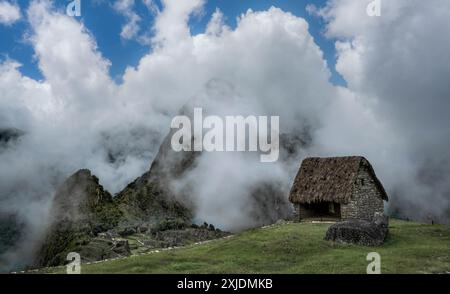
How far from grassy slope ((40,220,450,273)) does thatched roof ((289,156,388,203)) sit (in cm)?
917

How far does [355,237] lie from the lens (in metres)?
22.6

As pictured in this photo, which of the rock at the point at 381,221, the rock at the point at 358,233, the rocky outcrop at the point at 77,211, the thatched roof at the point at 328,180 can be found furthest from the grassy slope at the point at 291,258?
the rocky outcrop at the point at 77,211

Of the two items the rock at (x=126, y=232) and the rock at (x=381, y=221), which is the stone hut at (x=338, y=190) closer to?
the rock at (x=381, y=221)

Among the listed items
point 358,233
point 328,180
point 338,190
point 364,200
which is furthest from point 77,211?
point 358,233

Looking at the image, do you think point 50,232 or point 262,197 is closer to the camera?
point 50,232

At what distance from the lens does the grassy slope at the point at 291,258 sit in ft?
57.1

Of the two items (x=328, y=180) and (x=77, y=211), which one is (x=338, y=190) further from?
(x=77, y=211)

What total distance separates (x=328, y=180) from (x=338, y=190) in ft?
5.90

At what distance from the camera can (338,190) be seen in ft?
114

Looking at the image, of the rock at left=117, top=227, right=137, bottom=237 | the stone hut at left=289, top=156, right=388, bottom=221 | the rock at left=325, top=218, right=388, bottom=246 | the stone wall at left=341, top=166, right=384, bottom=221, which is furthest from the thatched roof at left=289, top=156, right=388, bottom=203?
the rock at left=117, top=227, right=137, bottom=237

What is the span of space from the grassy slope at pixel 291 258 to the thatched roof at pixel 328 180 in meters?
9.17
